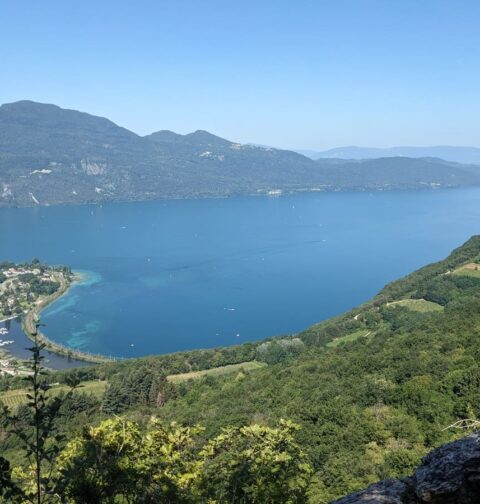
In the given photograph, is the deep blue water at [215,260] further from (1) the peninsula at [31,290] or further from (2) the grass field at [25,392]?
(2) the grass field at [25,392]

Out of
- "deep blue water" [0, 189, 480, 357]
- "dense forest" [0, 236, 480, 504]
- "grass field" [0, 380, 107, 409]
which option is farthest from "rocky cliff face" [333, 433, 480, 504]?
"deep blue water" [0, 189, 480, 357]

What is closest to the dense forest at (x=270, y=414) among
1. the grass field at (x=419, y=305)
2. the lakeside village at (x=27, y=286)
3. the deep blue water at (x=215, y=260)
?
the grass field at (x=419, y=305)

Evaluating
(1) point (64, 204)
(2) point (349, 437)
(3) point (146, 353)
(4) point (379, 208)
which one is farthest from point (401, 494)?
(1) point (64, 204)

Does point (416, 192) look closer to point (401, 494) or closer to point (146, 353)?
point (146, 353)

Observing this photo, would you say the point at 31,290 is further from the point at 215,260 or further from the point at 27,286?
the point at 215,260

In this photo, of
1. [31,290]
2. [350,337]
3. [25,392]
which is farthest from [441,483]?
[31,290]

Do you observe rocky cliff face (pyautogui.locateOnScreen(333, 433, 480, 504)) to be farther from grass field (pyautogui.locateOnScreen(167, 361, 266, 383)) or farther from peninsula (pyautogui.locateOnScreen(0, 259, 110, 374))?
peninsula (pyautogui.locateOnScreen(0, 259, 110, 374))
